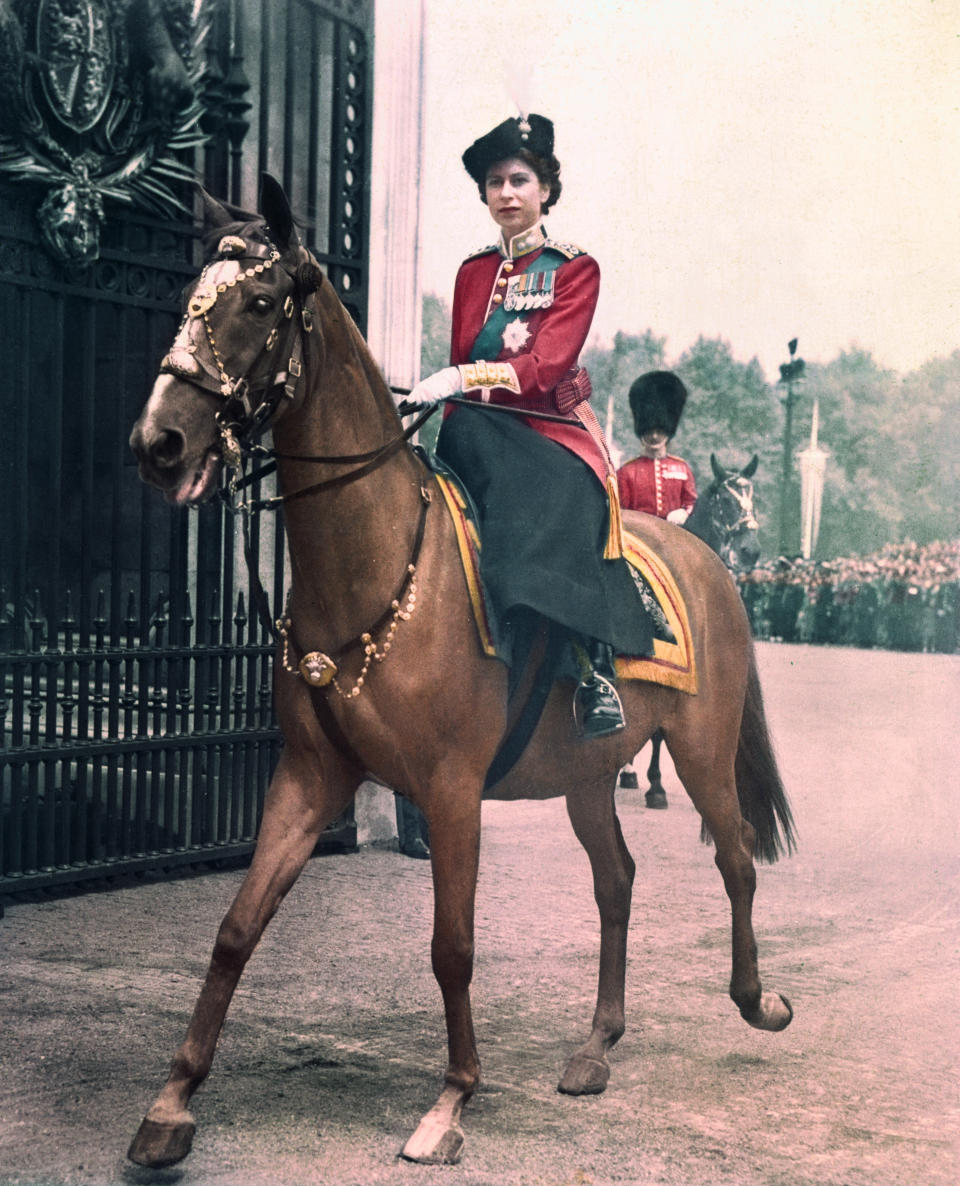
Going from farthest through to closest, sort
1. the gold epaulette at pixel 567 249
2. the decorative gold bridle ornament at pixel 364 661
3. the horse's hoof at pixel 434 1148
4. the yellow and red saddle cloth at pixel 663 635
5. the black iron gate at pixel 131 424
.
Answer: the black iron gate at pixel 131 424, the yellow and red saddle cloth at pixel 663 635, the gold epaulette at pixel 567 249, the decorative gold bridle ornament at pixel 364 661, the horse's hoof at pixel 434 1148

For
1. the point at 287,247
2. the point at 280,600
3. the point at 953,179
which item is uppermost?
the point at 953,179

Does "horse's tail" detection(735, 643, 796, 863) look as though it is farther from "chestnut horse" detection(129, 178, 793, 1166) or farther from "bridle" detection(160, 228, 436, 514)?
"bridle" detection(160, 228, 436, 514)

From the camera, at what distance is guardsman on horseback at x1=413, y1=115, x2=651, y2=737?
4.39 metres

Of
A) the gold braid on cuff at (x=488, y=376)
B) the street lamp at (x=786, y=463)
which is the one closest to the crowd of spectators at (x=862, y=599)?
the street lamp at (x=786, y=463)

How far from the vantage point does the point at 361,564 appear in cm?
403

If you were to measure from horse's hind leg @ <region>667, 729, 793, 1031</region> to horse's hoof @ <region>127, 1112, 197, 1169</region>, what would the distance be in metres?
2.11

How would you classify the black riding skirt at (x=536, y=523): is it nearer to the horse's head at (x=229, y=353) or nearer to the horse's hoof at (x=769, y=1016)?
the horse's head at (x=229, y=353)

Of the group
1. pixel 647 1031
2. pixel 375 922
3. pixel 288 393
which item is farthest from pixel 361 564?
pixel 375 922

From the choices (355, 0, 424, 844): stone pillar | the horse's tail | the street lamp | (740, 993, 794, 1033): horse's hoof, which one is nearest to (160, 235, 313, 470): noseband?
the horse's tail

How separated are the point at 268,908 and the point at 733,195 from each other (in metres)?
7.16

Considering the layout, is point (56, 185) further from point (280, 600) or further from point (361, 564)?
point (361, 564)

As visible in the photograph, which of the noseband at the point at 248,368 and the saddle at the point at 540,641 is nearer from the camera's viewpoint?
the noseband at the point at 248,368

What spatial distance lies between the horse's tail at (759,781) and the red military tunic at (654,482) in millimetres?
3531

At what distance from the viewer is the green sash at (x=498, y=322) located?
180 inches
